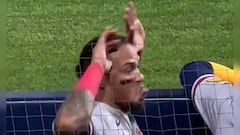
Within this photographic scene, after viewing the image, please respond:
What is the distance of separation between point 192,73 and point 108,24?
1128mm

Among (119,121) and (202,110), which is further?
(202,110)

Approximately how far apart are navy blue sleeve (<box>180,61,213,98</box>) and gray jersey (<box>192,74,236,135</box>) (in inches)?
0.8

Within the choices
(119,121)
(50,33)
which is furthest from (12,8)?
(119,121)

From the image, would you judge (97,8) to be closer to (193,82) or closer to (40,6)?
(40,6)

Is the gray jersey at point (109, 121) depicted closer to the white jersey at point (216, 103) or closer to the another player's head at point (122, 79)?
the another player's head at point (122, 79)

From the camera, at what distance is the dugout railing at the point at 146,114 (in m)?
2.04

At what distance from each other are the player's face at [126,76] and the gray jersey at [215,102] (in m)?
0.22

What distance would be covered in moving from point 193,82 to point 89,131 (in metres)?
0.46

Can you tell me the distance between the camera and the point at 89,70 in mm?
1711

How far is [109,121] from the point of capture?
1.79 m

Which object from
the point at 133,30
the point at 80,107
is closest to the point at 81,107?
the point at 80,107

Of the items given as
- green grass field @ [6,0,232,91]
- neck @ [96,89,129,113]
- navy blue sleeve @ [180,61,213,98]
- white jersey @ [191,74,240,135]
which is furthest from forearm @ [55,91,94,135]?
green grass field @ [6,0,232,91]

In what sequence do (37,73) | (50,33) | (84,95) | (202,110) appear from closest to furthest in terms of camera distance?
(84,95)
(202,110)
(37,73)
(50,33)

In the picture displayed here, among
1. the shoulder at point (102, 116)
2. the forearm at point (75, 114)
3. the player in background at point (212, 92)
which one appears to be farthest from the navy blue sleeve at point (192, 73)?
the forearm at point (75, 114)
